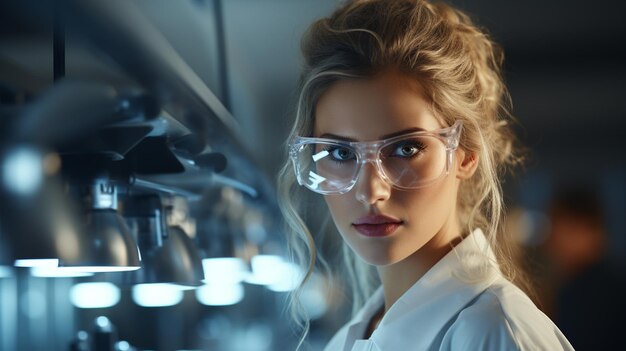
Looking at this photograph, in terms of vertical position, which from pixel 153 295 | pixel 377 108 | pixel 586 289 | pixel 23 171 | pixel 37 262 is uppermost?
pixel 377 108

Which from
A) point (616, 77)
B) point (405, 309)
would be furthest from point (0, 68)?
point (616, 77)

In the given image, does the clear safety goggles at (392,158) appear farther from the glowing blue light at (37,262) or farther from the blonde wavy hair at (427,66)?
the glowing blue light at (37,262)

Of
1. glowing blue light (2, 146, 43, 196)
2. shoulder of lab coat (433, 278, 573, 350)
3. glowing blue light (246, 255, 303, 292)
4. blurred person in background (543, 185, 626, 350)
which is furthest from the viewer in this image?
blurred person in background (543, 185, 626, 350)

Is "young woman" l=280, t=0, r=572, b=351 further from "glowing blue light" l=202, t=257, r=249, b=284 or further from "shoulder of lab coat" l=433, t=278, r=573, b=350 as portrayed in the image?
"glowing blue light" l=202, t=257, r=249, b=284

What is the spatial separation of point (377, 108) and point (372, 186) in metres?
0.13

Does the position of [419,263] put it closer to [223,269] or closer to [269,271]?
[223,269]

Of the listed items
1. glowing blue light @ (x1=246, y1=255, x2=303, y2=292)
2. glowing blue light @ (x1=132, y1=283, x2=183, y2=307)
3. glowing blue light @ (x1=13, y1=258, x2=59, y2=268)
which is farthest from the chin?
glowing blue light @ (x1=132, y1=283, x2=183, y2=307)

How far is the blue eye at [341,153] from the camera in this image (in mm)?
1307

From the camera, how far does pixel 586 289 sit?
10.1 ft

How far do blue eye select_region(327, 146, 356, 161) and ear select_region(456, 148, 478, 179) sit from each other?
215 millimetres

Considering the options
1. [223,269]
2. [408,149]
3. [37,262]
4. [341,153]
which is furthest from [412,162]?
[223,269]

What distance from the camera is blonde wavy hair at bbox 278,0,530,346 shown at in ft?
4.31

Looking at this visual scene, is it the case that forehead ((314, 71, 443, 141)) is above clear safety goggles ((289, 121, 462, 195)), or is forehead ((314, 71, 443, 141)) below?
above

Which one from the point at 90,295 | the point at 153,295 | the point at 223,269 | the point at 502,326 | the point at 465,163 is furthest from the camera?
the point at 153,295
